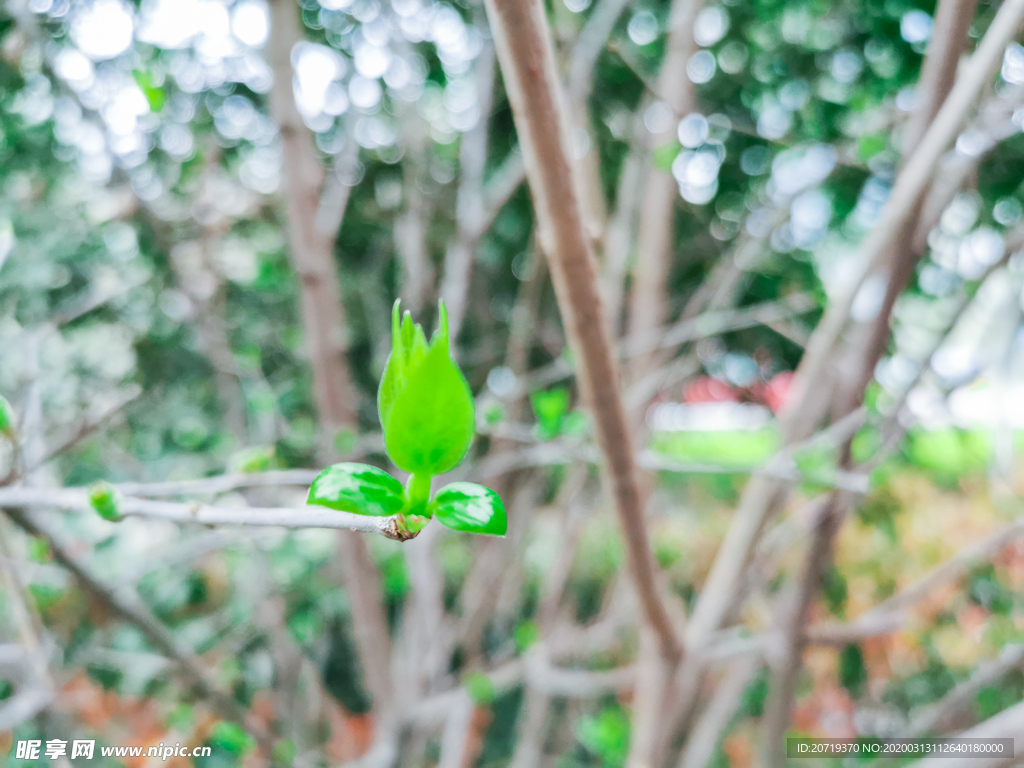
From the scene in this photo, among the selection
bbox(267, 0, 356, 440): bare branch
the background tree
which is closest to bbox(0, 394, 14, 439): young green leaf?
the background tree

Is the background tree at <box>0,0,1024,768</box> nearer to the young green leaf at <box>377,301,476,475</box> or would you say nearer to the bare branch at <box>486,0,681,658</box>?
the bare branch at <box>486,0,681,658</box>

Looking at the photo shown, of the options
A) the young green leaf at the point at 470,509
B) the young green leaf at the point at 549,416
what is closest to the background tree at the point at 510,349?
the young green leaf at the point at 549,416

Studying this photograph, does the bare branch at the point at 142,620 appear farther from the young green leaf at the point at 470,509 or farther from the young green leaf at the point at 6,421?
the young green leaf at the point at 470,509

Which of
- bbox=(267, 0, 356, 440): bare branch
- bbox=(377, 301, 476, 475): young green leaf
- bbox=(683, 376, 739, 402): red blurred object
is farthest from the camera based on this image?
bbox=(683, 376, 739, 402): red blurred object

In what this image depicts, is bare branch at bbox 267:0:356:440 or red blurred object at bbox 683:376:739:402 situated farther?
red blurred object at bbox 683:376:739:402

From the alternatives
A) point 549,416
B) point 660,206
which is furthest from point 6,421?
point 660,206

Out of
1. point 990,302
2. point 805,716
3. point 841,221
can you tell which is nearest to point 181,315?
point 841,221
